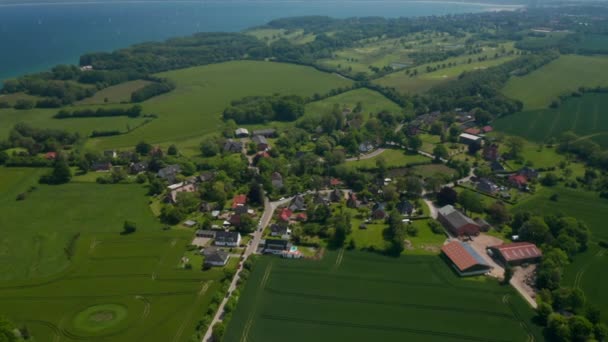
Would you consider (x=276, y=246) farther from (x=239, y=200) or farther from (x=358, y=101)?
(x=358, y=101)

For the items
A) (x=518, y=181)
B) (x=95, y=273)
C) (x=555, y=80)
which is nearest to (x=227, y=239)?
(x=95, y=273)

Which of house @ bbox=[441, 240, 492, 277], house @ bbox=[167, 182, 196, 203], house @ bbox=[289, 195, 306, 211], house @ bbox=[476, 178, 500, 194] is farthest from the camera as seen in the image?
house @ bbox=[167, 182, 196, 203]

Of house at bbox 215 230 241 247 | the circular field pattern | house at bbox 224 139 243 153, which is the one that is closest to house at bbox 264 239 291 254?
house at bbox 215 230 241 247

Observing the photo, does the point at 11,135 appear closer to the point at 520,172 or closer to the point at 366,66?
the point at 520,172

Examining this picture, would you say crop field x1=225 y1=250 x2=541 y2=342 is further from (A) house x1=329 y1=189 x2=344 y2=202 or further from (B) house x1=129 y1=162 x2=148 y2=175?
(B) house x1=129 y1=162 x2=148 y2=175

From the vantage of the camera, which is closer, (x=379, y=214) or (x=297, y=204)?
(x=379, y=214)
